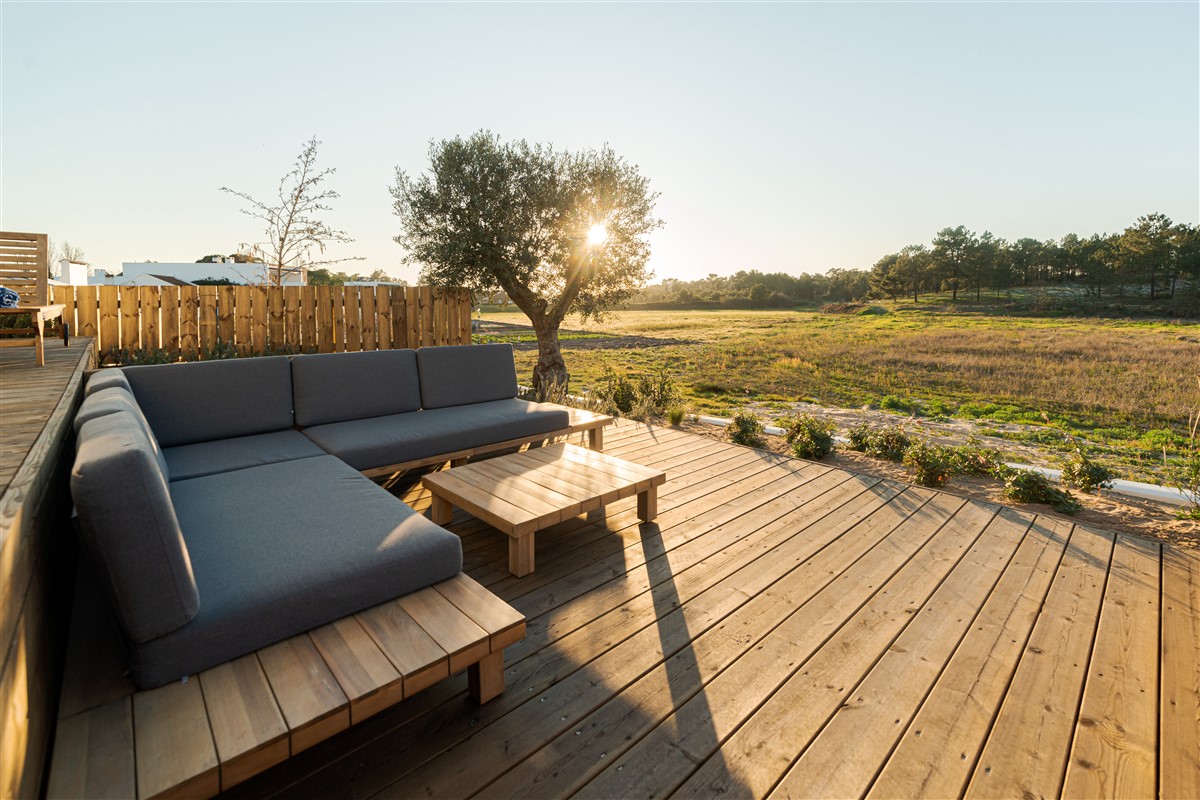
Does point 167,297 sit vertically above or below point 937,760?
above

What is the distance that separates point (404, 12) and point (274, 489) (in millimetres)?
6350

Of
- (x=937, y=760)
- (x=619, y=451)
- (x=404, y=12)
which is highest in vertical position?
(x=404, y=12)

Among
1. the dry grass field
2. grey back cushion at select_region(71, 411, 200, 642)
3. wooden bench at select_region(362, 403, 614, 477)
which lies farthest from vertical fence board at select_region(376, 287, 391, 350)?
grey back cushion at select_region(71, 411, 200, 642)

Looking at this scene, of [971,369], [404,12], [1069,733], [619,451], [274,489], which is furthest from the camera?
[971,369]

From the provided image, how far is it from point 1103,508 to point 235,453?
583 cm

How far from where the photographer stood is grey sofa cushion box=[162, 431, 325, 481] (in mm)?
2812

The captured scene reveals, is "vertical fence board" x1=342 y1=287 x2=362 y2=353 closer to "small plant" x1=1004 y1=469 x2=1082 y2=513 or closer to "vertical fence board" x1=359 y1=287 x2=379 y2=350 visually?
"vertical fence board" x1=359 y1=287 x2=379 y2=350

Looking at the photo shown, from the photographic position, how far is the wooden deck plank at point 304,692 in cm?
127

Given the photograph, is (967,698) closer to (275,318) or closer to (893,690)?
(893,690)

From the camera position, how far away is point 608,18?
267 inches

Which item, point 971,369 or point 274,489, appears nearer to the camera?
point 274,489

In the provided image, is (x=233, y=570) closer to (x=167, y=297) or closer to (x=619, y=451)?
(x=619, y=451)

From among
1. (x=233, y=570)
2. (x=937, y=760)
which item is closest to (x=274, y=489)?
(x=233, y=570)

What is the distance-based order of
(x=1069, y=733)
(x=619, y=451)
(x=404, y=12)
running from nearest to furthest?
(x=1069, y=733) < (x=619, y=451) < (x=404, y=12)
